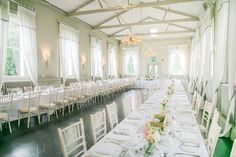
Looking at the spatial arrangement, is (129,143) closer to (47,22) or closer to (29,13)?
(29,13)

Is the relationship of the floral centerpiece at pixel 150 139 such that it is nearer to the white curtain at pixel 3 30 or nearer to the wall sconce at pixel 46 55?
the white curtain at pixel 3 30

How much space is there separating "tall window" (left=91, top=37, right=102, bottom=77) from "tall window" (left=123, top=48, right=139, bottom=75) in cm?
496

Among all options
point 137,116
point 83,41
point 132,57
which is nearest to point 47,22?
point 83,41

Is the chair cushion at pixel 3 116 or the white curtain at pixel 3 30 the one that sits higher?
the white curtain at pixel 3 30

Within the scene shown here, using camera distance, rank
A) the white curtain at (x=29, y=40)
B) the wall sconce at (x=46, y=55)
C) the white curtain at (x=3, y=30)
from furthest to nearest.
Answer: the wall sconce at (x=46, y=55)
the white curtain at (x=29, y=40)
the white curtain at (x=3, y=30)

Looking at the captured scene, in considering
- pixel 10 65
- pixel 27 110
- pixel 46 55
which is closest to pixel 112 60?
pixel 46 55

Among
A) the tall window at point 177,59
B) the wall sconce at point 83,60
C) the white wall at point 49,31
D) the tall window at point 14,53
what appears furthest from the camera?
the tall window at point 177,59

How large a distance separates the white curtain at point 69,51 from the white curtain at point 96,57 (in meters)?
2.21

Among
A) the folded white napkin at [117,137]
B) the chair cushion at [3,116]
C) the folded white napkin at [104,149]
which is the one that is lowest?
the chair cushion at [3,116]

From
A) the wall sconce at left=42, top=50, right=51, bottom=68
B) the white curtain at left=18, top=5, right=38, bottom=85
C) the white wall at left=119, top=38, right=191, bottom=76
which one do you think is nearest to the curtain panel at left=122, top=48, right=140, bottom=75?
the white wall at left=119, top=38, right=191, bottom=76

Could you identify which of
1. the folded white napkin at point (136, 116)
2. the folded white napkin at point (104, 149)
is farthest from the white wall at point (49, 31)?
the folded white napkin at point (104, 149)

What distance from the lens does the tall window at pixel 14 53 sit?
7878 mm

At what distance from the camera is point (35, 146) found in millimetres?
4207

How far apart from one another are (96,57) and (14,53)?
7.21 metres
